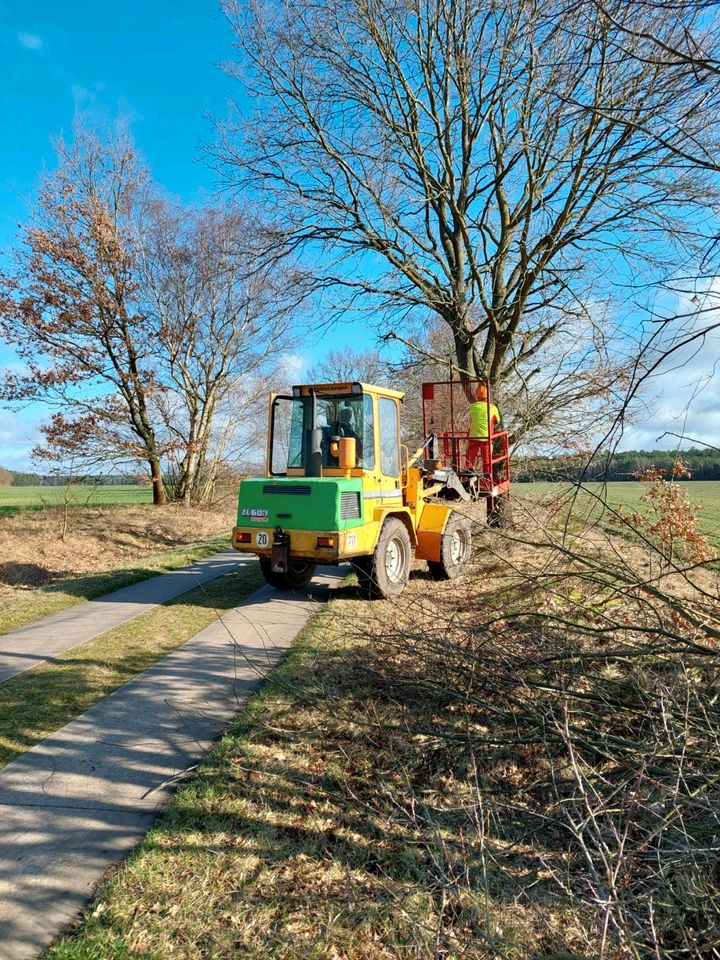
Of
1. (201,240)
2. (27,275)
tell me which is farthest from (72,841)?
(201,240)

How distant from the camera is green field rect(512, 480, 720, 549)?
4344mm

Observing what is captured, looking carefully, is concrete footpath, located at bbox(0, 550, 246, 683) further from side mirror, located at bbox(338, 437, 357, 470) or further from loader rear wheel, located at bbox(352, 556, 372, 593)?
side mirror, located at bbox(338, 437, 357, 470)

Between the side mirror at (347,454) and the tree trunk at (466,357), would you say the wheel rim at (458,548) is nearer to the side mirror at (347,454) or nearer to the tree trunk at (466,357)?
the side mirror at (347,454)

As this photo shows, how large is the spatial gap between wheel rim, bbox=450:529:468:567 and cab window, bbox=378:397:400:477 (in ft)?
5.91

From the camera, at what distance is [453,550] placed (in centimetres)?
1054

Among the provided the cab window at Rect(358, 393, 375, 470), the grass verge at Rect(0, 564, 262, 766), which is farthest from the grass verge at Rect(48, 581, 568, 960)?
the cab window at Rect(358, 393, 375, 470)

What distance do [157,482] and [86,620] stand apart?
1508 cm

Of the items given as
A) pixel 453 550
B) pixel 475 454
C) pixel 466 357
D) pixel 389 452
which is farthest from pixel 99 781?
pixel 466 357

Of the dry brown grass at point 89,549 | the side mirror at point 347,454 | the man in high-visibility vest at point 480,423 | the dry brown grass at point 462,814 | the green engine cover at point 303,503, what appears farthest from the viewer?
the man in high-visibility vest at point 480,423

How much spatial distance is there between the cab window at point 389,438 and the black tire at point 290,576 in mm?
1939

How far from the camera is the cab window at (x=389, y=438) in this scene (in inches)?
361

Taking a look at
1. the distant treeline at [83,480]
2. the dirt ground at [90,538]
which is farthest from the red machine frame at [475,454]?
the distant treeline at [83,480]

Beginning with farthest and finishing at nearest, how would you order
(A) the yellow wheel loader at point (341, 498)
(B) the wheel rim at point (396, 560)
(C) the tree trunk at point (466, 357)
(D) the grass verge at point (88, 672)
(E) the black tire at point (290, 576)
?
(C) the tree trunk at point (466, 357) → (E) the black tire at point (290, 576) → (B) the wheel rim at point (396, 560) → (A) the yellow wheel loader at point (341, 498) → (D) the grass verge at point (88, 672)

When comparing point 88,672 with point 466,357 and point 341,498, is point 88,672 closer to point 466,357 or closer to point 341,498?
point 341,498
